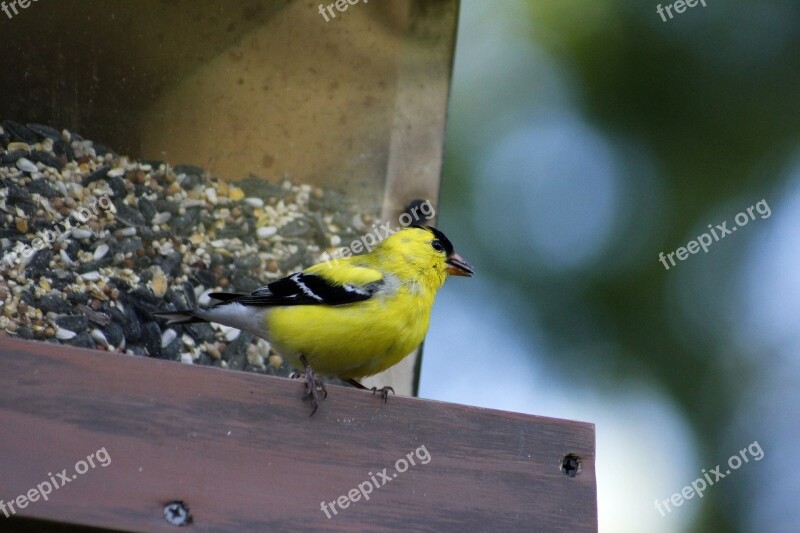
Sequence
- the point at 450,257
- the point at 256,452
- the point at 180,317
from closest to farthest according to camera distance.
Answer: the point at 256,452
the point at 180,317
the point at 450,257

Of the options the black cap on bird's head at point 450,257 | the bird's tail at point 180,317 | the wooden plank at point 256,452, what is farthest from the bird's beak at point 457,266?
the wooden plank at point 256,452

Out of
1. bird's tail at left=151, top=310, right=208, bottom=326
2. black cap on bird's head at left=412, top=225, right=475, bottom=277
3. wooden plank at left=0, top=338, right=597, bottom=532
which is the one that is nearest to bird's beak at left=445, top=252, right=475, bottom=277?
black cap on bird's head at left=412, top=225, right=475, bottom=277

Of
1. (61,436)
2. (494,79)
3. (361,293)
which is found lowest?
(61,436)

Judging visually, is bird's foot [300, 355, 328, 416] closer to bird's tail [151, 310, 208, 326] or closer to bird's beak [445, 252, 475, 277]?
bird's tail [151, 310, 208, 326]

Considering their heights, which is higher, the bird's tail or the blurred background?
the blurred background

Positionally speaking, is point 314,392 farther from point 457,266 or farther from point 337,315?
point 457,266

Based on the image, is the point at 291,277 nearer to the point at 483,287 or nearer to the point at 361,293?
the point at 361,293

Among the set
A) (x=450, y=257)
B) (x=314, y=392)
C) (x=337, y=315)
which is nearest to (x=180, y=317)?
(x=337, y=315)

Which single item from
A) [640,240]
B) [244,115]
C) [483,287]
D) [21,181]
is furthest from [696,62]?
[21,181]
